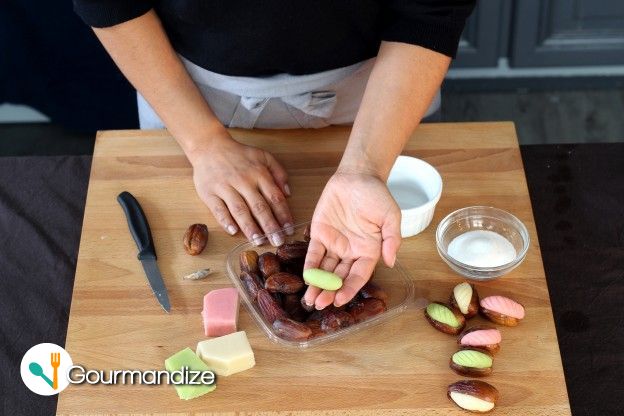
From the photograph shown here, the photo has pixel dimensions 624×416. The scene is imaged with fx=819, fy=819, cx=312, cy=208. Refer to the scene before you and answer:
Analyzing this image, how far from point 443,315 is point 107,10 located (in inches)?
26.4

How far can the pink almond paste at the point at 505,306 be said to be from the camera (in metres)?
1.08

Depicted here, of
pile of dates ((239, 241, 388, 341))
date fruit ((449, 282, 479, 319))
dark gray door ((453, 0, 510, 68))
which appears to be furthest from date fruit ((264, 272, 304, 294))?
dark gray door ((453, 0, 510, 68))

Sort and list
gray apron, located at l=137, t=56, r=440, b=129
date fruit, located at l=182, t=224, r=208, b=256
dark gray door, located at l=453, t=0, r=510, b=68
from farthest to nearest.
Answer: dark gray door, located at l=453, t=0, r=510, b=68
gray apron, located at l=137, t=56, r=440, b=129
date fruit, located at l=182, t=224, r=208, b=256

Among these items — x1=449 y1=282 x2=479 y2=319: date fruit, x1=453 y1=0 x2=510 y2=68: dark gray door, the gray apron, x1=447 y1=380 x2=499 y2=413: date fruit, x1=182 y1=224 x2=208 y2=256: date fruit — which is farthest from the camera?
x1=453 y1=0 x2=510 y2=68: dark gray door

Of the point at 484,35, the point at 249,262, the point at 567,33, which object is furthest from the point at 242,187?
the point at 567,33

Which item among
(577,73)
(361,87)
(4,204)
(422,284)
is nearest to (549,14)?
(577,73)

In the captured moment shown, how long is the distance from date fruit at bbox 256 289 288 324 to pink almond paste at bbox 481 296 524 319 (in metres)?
0.27

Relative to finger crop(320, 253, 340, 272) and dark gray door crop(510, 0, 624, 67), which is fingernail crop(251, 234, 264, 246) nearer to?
finger crop(320, 253, 340, 272)

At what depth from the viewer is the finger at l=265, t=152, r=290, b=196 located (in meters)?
1.29

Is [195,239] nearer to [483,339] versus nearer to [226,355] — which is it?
[226,355]

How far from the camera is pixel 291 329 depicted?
3.47 feet

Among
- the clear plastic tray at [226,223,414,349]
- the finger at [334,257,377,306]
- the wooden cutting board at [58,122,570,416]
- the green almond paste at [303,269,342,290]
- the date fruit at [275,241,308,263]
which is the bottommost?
the wooden cutting board at [58,122,570,416]

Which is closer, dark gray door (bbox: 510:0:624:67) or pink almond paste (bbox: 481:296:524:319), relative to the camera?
pink almond paste (bbox: 481:296:524:319)

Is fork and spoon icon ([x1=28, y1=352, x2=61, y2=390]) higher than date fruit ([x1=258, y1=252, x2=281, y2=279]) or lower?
lower
